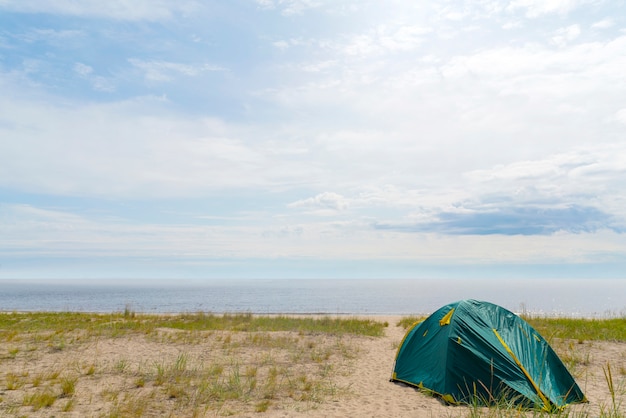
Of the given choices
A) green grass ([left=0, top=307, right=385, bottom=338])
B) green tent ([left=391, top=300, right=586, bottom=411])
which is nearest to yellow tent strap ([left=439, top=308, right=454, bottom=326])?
green tent ([left=391, top=300, right=586, bottom=411])

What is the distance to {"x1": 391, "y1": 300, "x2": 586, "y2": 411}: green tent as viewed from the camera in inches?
332

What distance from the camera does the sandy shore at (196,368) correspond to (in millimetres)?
7820

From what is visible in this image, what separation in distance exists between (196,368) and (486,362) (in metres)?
6.76

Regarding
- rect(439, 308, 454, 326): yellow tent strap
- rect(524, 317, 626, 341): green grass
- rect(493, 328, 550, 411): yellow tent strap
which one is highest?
rect(439, 308, 454, 326): yellow tent strap

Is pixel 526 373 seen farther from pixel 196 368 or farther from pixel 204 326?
pixel 204 326

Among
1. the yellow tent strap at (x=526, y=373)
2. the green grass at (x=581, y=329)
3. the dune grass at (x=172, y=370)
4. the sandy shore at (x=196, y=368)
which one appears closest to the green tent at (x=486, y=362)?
the yellow tent strap at (x=526, y=373)

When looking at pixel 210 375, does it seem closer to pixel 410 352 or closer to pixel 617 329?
pixel 410 352

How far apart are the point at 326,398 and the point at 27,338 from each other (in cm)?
1204

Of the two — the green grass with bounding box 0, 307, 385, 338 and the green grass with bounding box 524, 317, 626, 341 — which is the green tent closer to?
the green grass with bounding box 524, 317, 626, 341

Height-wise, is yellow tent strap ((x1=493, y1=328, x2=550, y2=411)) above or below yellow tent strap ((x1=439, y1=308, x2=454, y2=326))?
below

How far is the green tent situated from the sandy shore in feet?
1.42

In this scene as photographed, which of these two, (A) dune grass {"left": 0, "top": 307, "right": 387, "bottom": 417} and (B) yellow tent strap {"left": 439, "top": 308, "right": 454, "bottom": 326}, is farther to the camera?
(B) yellow tent strap {"left": 439, "top": 308, "right": 454, "bottom": 326}

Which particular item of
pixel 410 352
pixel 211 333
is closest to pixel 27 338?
pixel 211 333

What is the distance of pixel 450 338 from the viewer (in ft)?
29.8
